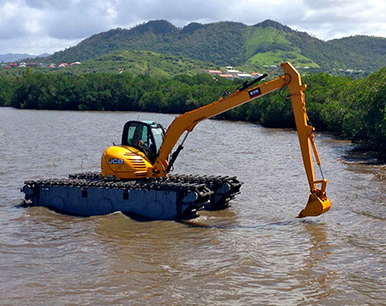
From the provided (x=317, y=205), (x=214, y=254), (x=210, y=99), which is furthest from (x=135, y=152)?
(x=210, y=99)

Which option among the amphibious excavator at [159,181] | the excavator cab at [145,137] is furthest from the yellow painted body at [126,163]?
the excavator cab at [145,137]

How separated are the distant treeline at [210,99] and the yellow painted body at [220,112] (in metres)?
16.9

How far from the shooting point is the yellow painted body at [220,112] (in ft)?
53.1

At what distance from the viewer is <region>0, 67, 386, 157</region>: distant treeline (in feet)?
120

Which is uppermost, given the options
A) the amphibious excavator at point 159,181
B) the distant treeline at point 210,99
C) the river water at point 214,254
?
the distant treeline at point 210,99

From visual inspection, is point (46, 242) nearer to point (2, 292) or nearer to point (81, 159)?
point (2, 292)

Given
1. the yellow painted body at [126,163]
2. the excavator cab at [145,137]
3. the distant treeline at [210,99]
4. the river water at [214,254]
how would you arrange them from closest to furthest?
1. the river water at [214,254]
2. the yellow painted body at [126,163]
3. the excavator cab at [145,137]
4. the distant treeline at [210,99]

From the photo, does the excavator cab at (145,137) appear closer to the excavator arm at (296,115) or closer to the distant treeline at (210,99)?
the excavator arm at (296,115)

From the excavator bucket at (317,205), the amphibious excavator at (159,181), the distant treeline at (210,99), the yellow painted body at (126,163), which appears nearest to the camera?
the excavator bucket at (317,205)

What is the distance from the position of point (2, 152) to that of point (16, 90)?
79758 millimetres

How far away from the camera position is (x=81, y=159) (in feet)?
112

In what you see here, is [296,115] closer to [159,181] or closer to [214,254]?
[159,181]

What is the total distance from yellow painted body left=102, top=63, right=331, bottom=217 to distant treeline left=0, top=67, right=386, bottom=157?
55.4 feet

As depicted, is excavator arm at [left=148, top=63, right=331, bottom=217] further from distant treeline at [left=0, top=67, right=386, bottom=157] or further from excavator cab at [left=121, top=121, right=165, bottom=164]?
distant treeline at [left=0, top=67, right=386, bottom=157]
